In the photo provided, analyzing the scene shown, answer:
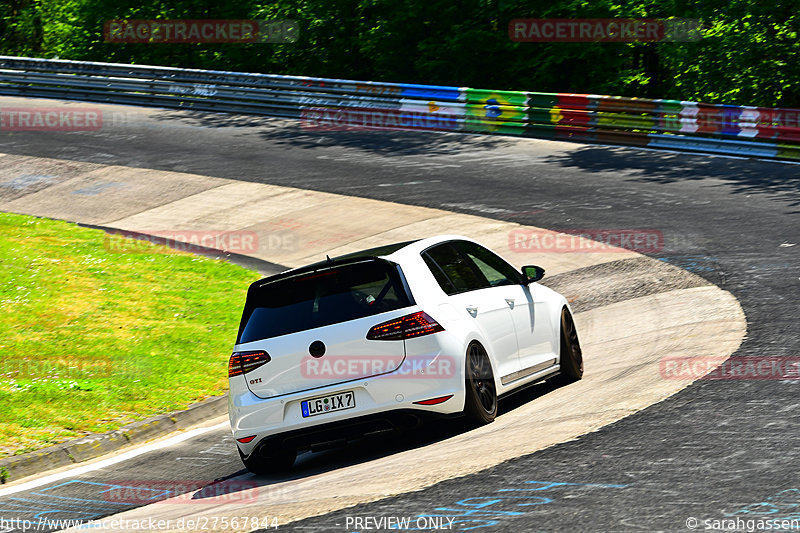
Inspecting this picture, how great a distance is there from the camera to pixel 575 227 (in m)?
16.2

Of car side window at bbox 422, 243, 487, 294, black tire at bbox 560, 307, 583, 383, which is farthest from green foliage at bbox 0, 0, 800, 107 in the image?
car side window at bbox 422, 243, 487, 294

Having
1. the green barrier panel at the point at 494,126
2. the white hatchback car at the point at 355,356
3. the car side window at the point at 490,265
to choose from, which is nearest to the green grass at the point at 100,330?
the white hatchback car at the point at 355,356

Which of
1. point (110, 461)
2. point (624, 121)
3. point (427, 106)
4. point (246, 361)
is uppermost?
point (427, 106)

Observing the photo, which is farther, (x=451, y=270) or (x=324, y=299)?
(x=451, y=270)

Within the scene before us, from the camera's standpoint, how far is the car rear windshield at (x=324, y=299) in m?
7.73

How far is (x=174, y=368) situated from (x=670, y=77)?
2080cm

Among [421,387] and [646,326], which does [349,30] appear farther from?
[421,387]

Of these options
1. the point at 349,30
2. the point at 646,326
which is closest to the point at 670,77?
the point at 349,30

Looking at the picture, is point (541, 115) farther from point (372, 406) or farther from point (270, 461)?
point (372, 406)
